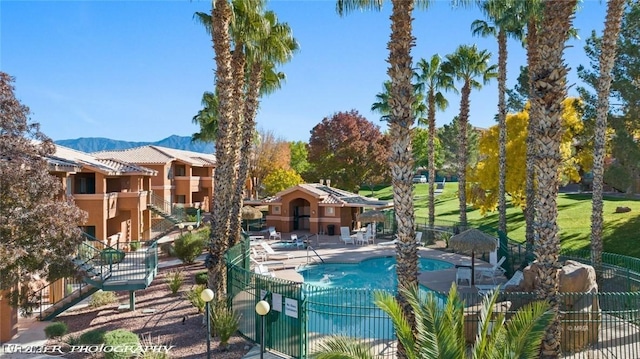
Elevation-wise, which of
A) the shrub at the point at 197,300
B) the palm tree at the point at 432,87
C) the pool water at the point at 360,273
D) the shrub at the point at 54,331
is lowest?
the pool water at the point at 360,273

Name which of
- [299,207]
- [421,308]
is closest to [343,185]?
[299,207]

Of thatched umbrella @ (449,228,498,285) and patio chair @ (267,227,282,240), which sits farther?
patio chair @ (267,227,282,240)

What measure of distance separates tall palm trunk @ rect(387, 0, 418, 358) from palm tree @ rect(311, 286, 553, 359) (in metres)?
2.10

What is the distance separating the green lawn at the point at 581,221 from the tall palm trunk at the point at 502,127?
5323 mm

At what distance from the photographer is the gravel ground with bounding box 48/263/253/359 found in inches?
449

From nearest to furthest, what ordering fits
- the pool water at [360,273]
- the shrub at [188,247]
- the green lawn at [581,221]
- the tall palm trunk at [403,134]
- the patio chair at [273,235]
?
the tall palm trunk at [403,134]
the pool water at [360,273]
the shrub at [188,247]
the green lawn at [581,221]
the patio chair at [273,235]

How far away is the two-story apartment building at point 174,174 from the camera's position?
Result: 38.6 meters

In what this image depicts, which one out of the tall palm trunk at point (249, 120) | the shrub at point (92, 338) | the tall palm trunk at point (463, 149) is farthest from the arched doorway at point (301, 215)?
the shrub at point (92, 338)

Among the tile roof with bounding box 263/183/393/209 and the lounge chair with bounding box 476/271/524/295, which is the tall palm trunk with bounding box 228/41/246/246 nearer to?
the lounge chair with bounding box 476/271/524/295

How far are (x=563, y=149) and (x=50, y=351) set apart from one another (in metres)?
28.6

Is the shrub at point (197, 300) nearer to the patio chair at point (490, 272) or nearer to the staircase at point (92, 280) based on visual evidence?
the staircase at point (92, 280)

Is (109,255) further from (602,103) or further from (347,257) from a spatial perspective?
(602,103)

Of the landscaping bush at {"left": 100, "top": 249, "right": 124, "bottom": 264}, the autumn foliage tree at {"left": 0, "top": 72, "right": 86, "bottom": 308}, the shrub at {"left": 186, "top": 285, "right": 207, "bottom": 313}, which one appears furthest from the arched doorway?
the autumn foliage tree at {"left": 0, "top": 72, "right": 86, "bottom": 308}

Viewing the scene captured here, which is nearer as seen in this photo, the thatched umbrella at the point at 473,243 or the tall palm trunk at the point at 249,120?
the thatched umbrella at the point at 473,243
